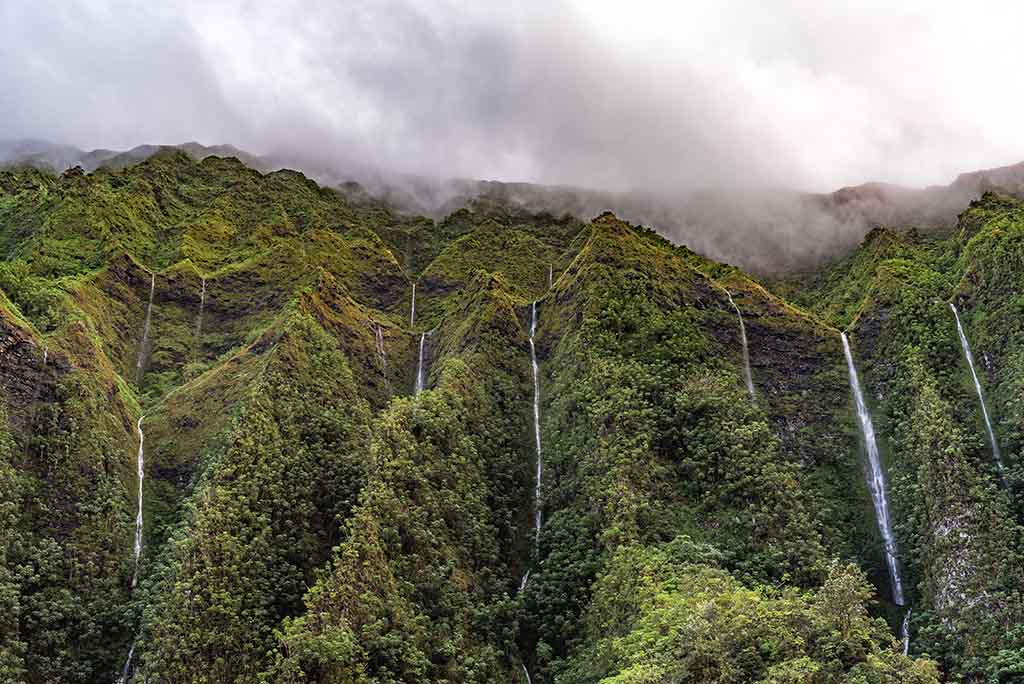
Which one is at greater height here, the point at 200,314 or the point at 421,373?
the point at 200,314

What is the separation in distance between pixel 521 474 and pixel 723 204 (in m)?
70.7

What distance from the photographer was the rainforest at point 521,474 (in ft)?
125

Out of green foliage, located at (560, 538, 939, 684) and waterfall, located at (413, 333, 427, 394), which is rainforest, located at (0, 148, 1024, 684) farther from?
waterfall, located at (413, 333, 427, 394)

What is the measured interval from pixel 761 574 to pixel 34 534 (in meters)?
39.0

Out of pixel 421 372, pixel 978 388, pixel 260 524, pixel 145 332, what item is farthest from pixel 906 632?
pixel 145 332

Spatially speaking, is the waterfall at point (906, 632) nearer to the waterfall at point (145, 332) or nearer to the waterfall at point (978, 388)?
the waterfall at point (978, 388)

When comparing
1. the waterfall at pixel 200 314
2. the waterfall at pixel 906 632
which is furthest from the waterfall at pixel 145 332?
the waterfall at pixel 906 632

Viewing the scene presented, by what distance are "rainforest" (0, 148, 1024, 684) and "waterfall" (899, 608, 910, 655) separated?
0.15m

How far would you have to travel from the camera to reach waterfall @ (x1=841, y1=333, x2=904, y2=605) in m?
45.9

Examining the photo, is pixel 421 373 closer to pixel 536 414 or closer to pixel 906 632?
pixel 536 414

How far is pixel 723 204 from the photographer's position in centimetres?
11212

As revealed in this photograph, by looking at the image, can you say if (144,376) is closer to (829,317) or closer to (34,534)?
(34,534)

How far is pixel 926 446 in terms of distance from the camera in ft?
154

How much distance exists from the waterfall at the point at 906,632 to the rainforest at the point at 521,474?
148 millimetres
